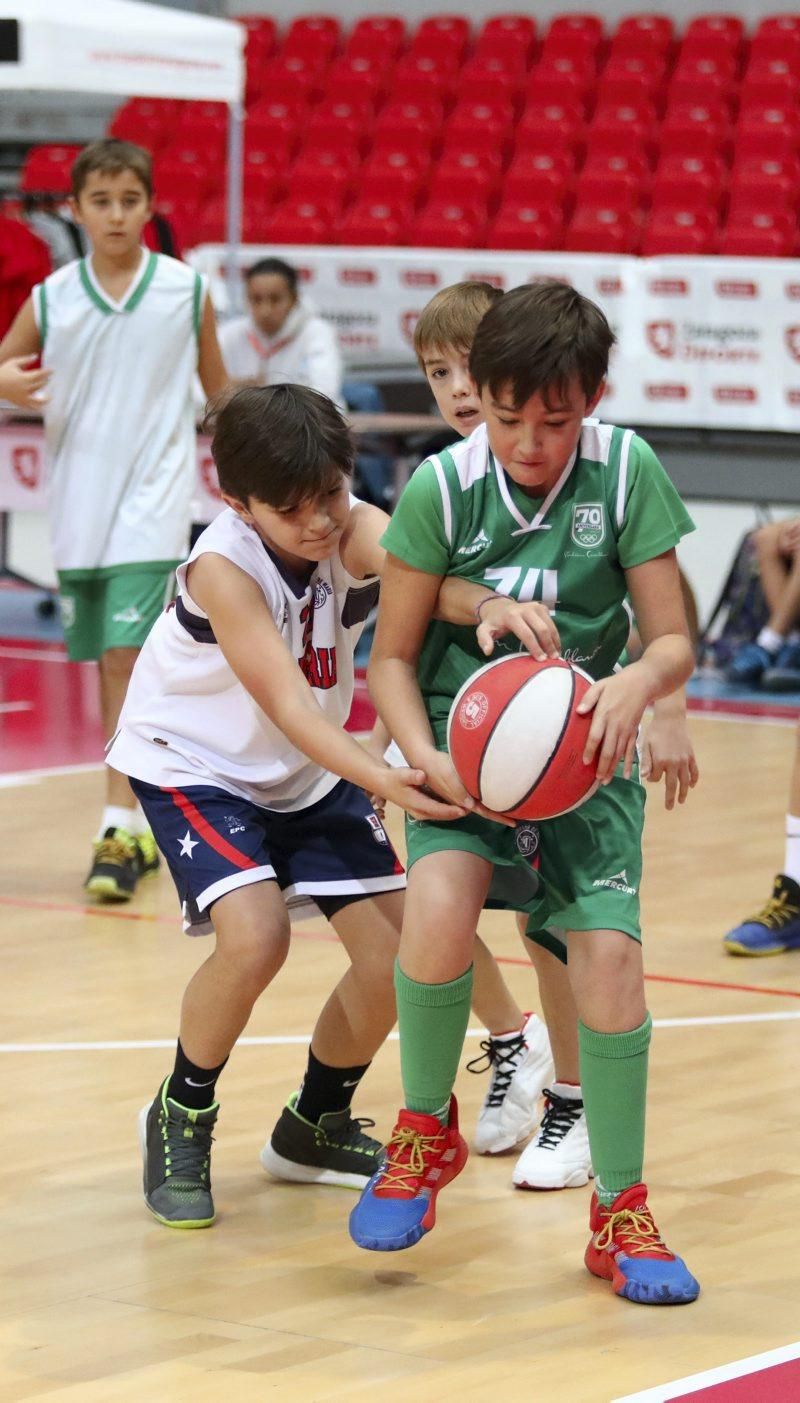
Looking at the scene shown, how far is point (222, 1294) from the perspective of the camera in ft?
11.1

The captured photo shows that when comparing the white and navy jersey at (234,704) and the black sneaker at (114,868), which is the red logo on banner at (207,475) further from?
the white and navy jersey at (234,704)

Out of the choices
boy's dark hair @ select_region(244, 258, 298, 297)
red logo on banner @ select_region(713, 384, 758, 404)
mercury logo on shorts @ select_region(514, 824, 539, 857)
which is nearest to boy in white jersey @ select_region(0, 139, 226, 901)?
mercury logo on shorts @ select_region(514, 824, 539, 857)

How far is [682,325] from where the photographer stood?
43.7 ft

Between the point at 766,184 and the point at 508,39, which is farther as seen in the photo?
the point at 508,39

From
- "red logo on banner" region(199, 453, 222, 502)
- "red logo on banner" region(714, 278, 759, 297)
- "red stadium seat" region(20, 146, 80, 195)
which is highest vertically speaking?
"red stadium seat" region(20, 146, 80, 195)

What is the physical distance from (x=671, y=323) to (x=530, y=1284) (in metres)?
10.5

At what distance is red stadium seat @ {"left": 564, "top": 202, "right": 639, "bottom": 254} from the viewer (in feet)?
46.5

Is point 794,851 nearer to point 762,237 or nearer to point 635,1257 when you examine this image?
point 635,1257

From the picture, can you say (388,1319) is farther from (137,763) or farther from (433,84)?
(433,84)

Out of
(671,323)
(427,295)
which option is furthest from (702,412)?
(427,295)

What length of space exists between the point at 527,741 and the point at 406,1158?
2.28 ft

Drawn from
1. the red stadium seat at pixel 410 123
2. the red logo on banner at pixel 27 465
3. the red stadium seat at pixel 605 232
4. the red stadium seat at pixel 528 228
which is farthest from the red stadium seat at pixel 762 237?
the red logo on banner at pixel 27 465

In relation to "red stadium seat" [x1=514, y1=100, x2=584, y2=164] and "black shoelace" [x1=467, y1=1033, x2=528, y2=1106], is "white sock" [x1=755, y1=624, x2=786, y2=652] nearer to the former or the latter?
"red stadium seat" [x1=514, y1=100, x2=584, y2=164]

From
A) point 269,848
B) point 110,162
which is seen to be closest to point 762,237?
→ point 110,162
